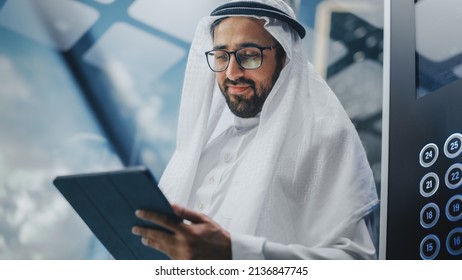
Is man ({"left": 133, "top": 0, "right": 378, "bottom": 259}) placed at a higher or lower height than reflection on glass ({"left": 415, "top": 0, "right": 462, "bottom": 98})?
lower

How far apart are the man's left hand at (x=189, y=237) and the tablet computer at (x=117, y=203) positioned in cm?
1

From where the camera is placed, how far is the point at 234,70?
3.57 ft

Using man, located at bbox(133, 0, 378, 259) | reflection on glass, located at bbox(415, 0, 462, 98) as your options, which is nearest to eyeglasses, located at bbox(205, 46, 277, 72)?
man, located at bbox(133, 0, 378, 259)

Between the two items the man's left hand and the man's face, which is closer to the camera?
the man's left hand

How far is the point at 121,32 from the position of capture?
1.15m

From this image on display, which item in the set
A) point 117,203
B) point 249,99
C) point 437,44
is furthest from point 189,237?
point 437,44

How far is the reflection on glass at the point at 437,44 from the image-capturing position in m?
1.01

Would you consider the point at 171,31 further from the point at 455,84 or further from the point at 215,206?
the point at 455,84

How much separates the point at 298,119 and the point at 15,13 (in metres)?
0.56

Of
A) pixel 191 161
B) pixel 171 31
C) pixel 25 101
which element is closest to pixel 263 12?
pixel 171 31

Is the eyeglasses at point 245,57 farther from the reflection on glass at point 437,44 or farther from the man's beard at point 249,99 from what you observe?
the reflection on glass at point 437,44

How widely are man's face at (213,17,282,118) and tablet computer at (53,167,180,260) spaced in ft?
0.94

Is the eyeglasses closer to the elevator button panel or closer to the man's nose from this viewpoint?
the man's nose

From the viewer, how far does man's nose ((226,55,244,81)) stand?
1.09 m
